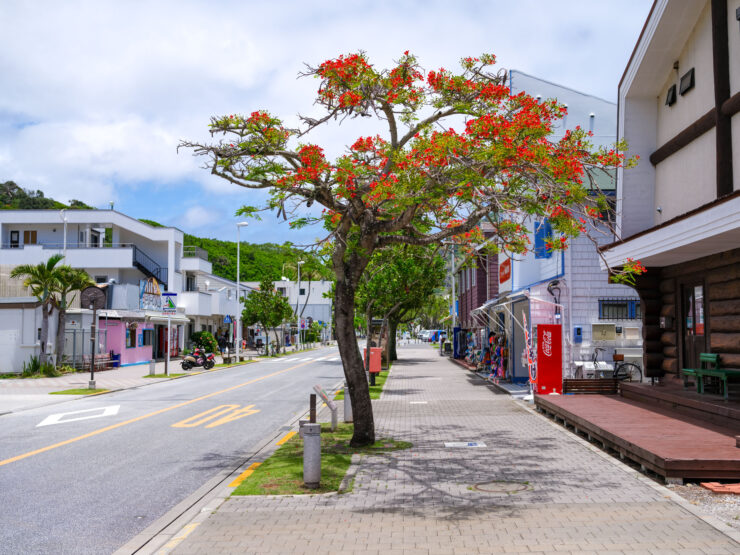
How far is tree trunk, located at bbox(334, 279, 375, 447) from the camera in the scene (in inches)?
456

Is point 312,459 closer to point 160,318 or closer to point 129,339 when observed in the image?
point 129,339

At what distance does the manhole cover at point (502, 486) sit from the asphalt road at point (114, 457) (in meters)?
3.74

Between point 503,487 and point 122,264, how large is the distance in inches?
1617

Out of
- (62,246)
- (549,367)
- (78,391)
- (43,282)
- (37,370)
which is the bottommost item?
(78,391)

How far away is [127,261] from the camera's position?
45.4m

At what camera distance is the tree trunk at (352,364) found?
456 inches

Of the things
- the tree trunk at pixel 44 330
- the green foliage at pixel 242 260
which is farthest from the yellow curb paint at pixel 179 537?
the green foliage at pixel 242 260

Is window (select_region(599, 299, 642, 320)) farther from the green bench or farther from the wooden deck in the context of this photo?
the green bench

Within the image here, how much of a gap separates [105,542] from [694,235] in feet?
29.9

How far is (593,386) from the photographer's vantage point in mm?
17297

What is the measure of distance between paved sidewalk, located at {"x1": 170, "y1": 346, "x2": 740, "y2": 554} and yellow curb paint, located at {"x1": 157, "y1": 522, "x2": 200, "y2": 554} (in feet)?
0.10

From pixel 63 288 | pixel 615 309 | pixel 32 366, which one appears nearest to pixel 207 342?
pixel 32 366

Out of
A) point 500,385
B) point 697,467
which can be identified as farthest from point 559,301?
point 697,467

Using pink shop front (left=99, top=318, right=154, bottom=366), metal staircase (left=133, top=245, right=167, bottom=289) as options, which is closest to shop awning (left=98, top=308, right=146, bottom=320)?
pink shop front (left=99, top=318, right=154, bottom=366)
